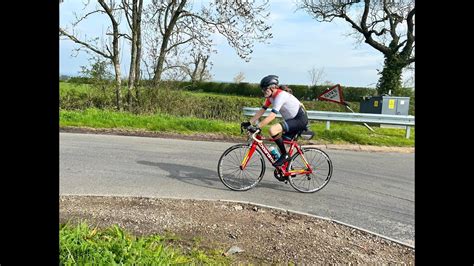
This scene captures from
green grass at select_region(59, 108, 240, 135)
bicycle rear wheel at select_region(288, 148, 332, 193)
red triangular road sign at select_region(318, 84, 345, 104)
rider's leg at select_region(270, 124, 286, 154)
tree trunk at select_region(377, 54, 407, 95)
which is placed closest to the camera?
rider's leg at select_region(270, 124, 286, 154)

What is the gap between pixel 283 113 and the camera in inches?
247

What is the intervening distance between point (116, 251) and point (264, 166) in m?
3.72

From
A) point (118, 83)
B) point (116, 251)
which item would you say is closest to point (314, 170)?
point (116, 251)

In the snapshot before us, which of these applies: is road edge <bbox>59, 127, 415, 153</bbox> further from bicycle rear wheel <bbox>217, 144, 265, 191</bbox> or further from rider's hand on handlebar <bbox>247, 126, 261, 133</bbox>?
rider's hand on handlebar <bbox>247, 126, 261, 133</bbox>

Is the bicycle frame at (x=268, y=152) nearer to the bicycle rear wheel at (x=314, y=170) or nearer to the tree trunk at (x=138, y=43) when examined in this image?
the bicycle rear wheel at (x=314, y=170)

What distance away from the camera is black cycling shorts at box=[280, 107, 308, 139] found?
20.4ft

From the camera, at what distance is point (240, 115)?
15.7 metres

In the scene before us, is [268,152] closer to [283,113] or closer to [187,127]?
[283,113]

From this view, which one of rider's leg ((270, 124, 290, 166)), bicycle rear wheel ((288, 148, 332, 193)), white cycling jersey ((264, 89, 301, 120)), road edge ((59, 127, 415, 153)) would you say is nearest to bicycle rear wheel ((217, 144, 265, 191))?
rider's leg ((270, 124, 290, 166))

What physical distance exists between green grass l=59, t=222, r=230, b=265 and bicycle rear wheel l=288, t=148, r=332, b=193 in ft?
10.3

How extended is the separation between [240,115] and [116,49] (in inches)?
290

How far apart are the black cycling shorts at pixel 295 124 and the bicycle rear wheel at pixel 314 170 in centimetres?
43
